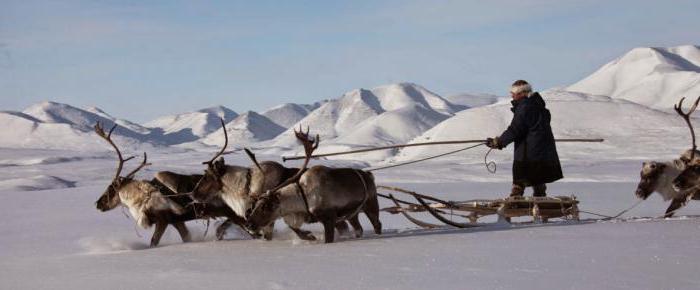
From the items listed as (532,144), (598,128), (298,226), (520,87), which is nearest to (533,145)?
(532,144)

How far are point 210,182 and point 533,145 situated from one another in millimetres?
3530

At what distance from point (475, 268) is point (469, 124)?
250 ft

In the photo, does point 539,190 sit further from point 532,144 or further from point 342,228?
point 342,228

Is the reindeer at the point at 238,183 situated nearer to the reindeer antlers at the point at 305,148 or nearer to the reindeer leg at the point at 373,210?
the reindeer antlers at the point at 305,148

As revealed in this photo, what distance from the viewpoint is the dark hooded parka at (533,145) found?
9117 mm

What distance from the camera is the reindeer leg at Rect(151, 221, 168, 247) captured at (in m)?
8.93

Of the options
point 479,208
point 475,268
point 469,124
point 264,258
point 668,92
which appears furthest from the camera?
point 668,92

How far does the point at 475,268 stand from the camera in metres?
5.65

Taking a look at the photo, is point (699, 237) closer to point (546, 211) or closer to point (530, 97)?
point (546, 211)

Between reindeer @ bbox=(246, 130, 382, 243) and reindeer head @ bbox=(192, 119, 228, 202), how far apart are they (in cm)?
67

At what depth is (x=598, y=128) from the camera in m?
72.8

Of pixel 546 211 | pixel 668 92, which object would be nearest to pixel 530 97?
pixel 546 211

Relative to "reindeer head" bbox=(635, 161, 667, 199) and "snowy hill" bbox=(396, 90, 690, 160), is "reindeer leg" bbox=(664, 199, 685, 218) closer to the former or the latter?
"reindeer head" bbox=(635, 161, 667, 199)

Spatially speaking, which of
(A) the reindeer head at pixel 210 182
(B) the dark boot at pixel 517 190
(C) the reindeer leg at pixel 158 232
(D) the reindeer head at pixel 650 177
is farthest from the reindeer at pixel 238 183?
(D) the reindeer head at pixel 650 177
